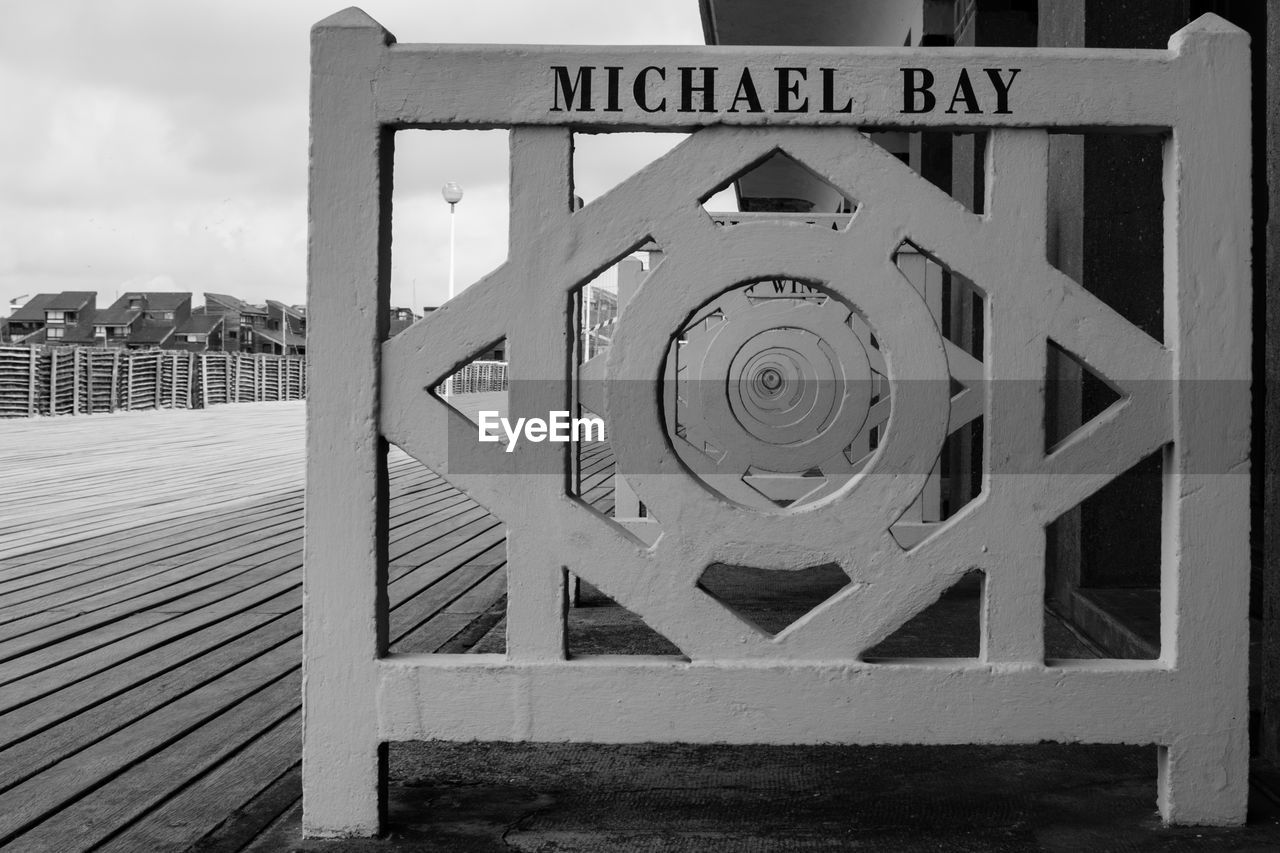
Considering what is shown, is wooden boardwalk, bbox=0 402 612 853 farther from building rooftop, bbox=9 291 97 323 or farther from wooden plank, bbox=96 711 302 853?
building rooftop, bbox=9 291 97 323

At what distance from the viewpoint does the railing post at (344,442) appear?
6.72 feet

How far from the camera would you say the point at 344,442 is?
6.78 ft

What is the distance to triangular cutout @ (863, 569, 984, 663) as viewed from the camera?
365 cm

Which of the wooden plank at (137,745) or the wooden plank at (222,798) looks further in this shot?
the wooden plank at (137,745)

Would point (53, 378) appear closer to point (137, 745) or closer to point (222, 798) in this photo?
point (137, 745)

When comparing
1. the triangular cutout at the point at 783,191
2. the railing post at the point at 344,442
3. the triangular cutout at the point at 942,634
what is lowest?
the triangular cutout at the point at 942,634

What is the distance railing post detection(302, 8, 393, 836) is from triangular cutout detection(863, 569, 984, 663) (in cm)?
170

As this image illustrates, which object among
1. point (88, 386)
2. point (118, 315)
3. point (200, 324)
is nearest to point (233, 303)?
point (200, 324)

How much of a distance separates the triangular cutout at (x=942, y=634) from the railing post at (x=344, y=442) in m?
1.70

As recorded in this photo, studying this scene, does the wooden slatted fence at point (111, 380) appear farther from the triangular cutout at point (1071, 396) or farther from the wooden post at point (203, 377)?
the triangular cutout at point (1071, 396)

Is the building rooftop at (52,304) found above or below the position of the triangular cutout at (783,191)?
above

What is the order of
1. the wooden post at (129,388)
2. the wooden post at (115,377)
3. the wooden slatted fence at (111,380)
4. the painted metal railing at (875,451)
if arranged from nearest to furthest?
the painted metal railing at (875,451) → the wooden slatted fence at (111,380) → the wooden post at (115,377) → the wooden post at (129,388)

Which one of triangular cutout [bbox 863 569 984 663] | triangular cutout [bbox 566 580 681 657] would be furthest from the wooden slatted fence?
triangular cutout [bbox 863 569 984 663]

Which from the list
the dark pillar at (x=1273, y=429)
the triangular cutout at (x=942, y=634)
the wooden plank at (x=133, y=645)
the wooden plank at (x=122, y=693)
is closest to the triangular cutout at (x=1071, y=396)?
the triangular cutout at (x=942, y=634)
